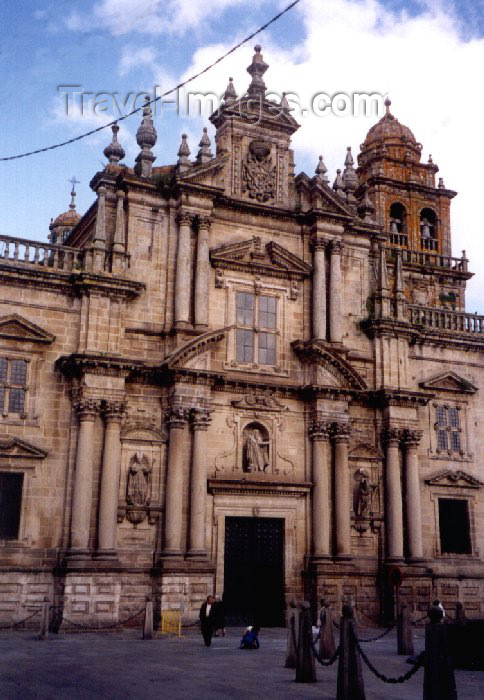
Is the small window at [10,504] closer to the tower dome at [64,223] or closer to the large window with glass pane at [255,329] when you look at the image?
the large window with glass pane at [255,329]

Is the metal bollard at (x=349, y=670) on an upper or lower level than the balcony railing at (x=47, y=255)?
lower

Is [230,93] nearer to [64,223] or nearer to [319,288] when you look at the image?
[319,288]

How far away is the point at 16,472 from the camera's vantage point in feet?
79.3

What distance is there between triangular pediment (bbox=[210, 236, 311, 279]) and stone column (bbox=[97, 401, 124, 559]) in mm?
6543

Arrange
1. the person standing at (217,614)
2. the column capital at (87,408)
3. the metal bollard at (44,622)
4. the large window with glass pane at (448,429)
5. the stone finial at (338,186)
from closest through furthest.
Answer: the metal bollard at (44,622)
the person standing at (217,614)
the column capital at (87,408)
the large window with glass pane at (448,429)
the stone finial at (338,186)

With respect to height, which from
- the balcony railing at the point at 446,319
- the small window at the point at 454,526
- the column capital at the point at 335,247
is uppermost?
the column capital at the point at 335,247

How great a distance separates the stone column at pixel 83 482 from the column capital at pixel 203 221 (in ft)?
23.8

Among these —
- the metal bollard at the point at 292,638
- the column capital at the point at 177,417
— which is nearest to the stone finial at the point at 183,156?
the column capital at the point at 177,417

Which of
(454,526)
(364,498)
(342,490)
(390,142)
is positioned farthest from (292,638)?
(390,142)

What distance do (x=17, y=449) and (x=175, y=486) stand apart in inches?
191

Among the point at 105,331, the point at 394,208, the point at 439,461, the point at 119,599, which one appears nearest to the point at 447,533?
the point at 439,461

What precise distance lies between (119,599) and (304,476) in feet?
24.8

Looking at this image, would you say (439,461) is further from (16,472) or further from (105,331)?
(16,472)

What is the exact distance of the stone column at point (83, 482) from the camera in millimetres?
23791
